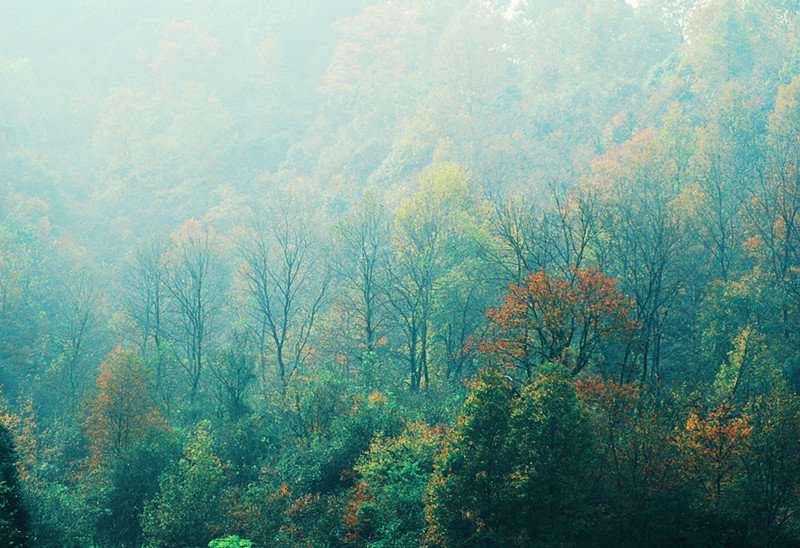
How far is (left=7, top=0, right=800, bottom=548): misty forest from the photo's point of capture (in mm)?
19734

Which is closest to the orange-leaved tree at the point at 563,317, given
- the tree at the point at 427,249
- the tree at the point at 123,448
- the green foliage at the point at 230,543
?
the tree at the point at 427,249

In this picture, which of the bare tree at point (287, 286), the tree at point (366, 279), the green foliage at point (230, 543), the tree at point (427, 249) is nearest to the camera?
the green foliage at point (230, 543)

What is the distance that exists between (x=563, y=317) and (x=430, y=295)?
1456cm

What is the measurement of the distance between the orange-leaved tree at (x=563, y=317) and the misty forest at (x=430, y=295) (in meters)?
0.14

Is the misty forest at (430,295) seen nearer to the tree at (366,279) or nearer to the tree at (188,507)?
the tree at (188,507)

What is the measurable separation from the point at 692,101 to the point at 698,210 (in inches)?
901

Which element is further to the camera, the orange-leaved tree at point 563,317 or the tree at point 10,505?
the orange-leaved tree at point 563,317

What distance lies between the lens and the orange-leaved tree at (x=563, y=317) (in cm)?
2469

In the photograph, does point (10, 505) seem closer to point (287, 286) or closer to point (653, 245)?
point (287, 286)

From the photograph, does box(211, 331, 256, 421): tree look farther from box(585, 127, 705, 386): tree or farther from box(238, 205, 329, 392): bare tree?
box(585, 127, 705, 386): tree

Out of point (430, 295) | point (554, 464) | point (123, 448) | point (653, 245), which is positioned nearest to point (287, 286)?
point (430, 295)

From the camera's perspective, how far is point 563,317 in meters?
24.7

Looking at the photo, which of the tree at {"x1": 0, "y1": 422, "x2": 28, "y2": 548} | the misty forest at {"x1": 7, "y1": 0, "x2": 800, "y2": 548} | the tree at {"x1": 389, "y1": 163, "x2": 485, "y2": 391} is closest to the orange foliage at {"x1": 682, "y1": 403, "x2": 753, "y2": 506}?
the misty forest at {"x1": 7, "y1": 0, "x2": 800, "y2": 548}

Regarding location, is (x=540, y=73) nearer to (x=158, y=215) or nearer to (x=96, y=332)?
(x=158, y=215)
